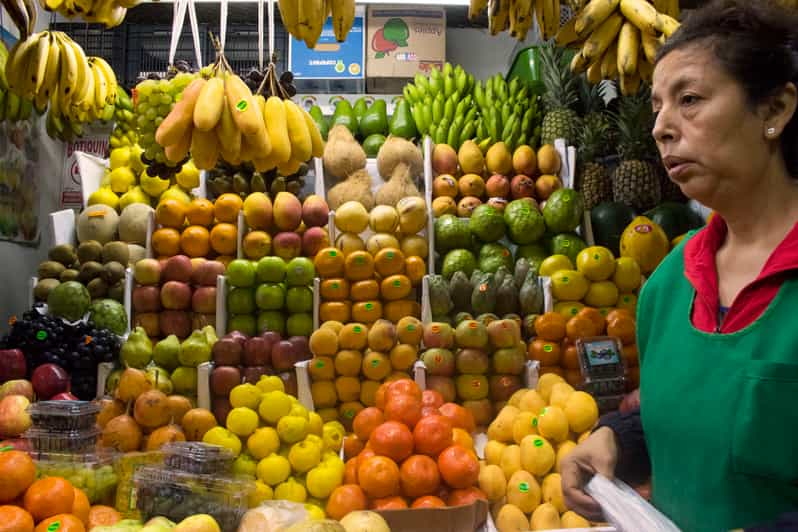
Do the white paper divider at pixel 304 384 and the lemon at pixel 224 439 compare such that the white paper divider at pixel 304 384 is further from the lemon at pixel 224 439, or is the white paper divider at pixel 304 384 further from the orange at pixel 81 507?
the orange at pixel 81 507

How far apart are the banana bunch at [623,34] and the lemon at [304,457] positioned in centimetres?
188

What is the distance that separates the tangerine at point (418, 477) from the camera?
2137 millimetres

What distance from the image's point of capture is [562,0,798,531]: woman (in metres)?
1.00

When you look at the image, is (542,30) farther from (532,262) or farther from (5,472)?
(5,472)

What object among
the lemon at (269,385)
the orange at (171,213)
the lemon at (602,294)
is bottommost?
the lemon at (269,385)

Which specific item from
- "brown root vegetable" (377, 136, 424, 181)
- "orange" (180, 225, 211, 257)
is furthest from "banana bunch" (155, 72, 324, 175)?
"brown root vegetable" (377, 136, 424, 181)

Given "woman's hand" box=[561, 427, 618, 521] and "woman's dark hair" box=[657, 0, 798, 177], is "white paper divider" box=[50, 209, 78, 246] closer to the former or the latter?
"woman's hand" box=[561, 427, 618, 521]

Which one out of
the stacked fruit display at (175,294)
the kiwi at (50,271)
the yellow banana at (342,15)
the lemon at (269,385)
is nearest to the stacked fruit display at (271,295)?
the stacked fruit display at (175,294)

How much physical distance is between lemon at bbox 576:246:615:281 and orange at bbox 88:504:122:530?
2.31m

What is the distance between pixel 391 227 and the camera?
11.6 feet

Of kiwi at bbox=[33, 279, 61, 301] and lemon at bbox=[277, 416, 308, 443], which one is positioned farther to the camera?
kiwi at bbox=[33, 279, 61, 301]

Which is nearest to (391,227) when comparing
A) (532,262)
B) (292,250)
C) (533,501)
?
(292,250)

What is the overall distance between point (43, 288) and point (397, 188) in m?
2.02

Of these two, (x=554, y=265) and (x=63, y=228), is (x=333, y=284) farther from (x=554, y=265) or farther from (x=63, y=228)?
(x=63, y=228)
